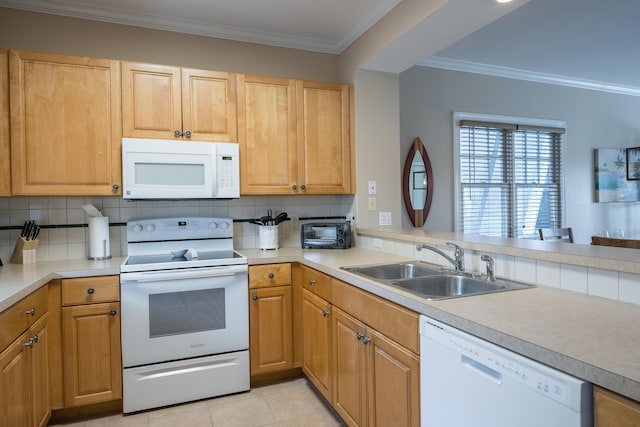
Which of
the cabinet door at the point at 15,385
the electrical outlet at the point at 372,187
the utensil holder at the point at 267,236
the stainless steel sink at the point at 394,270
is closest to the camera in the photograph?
the cabinet door at the point at 15,385

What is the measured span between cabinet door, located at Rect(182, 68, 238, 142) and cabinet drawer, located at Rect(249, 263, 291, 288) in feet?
3.03

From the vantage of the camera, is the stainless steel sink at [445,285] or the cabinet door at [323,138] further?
the cabinet door at [323,138]

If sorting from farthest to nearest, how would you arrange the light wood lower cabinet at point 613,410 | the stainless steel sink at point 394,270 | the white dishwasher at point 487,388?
1. the stainless steel sink at point 394,270
2. the white dishwasher at point 487,388
3. the light wood lower cabinet at point 613,410

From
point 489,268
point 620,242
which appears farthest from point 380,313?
point 620,242

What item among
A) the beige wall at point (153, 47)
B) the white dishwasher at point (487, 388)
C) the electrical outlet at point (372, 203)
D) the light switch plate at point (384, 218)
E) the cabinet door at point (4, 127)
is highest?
the beige wall at point (153, 47)

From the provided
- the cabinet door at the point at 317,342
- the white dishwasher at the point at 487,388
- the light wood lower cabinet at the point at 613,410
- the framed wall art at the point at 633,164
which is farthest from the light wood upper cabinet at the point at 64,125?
the framed wall art at the point at 633,164

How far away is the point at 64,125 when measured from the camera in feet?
7.86

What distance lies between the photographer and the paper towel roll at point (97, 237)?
2.55 metres

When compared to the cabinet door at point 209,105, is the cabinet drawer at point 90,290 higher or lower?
lower

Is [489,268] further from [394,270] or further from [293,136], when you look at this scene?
[293,136]

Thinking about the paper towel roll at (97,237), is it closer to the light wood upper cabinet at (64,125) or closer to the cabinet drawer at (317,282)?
the light wood upper cabinet at (64,125)

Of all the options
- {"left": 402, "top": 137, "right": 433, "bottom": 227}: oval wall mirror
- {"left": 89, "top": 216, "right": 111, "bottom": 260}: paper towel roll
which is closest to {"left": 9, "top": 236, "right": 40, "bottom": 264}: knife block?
{"left": 89, "top": 216, "right": 111, "bottom": 260}: paper towel roll

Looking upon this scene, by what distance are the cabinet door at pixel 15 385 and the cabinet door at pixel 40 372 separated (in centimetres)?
7

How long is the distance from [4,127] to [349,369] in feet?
7.68
